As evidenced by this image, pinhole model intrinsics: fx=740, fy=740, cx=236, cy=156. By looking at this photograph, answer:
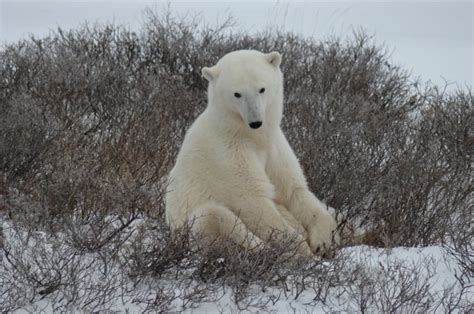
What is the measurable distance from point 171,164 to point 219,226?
1.53 metres

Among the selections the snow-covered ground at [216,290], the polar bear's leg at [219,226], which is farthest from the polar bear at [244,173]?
the snow-covered ground at [216,290]

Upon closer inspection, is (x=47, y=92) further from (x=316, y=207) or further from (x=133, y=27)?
(x=316, y=207)

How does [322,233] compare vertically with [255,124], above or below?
below

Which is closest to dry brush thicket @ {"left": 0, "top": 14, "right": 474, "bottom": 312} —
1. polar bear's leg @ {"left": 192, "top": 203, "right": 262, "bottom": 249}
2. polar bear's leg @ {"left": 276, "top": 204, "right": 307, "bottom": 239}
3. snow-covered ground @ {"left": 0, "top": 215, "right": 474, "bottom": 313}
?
snow-covered ground @ {"left": 0, "top": 215, "right": 474, "bottom": 313}

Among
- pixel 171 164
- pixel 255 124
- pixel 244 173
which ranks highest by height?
pixel 255 124

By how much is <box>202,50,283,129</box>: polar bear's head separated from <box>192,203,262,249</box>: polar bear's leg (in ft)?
1.31

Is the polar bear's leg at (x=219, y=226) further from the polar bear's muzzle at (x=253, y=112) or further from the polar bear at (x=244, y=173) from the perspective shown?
the polar bear's muzzle at (x=253, y=112)

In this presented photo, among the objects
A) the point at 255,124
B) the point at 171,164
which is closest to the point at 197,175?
the point at 255,124

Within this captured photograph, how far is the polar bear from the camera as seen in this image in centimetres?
320

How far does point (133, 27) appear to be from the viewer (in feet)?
26.2

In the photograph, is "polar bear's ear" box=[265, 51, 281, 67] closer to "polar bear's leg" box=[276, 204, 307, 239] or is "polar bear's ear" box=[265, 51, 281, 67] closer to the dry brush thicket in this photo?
"polar bear's leg" box=[276, 204, 307, 239]

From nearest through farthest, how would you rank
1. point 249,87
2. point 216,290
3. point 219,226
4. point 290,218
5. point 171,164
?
1. point 216,290
2. point 219,226
3. point 249,87
4. point 290,218
5. point 171,164

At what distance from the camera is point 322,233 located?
3328 millimetres

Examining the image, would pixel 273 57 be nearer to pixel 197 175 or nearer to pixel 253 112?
pixel 253 112
